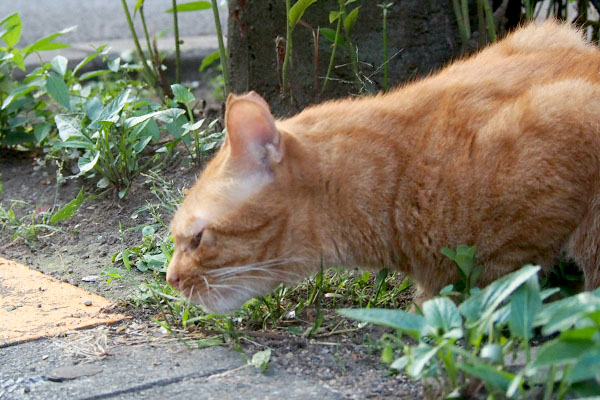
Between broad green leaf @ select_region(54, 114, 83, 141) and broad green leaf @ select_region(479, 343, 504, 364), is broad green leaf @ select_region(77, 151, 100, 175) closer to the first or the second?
broad green leaf @ select_region(54, 114, 83, 141)

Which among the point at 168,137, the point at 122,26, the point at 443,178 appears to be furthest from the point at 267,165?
the point at 122,26

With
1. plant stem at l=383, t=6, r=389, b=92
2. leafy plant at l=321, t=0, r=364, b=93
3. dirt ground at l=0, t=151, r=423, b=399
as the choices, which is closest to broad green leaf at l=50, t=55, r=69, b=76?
dirt ground at l=0, t=151, r=423, b=399

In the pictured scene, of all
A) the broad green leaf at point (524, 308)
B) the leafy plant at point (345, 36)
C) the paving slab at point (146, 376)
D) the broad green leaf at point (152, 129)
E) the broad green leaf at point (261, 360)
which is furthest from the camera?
the broad green leaf at point (152, 129)

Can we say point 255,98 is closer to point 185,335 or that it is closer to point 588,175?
point 185,335

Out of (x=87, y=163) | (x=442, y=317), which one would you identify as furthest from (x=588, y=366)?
(x=87, y=163)

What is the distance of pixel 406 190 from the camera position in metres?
2.65

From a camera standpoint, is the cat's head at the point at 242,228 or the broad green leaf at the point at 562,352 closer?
the broad green leaf at the point at 562,352

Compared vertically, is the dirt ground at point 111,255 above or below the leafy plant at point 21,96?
below

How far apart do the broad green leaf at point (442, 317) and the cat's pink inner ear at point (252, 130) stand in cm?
76

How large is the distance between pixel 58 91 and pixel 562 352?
296 cm

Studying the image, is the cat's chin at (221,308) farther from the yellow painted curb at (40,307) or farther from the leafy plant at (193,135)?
the leafy plant at (193,135)

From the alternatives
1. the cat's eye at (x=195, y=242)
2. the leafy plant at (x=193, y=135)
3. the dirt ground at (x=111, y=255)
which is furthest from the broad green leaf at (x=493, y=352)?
the leafy plant at (x=193, y=135)

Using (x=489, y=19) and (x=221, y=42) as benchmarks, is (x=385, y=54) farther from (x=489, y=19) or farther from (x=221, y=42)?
(x=221, y=42)

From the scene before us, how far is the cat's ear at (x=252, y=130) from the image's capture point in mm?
2479
